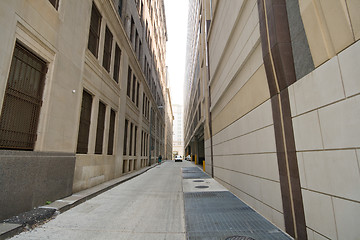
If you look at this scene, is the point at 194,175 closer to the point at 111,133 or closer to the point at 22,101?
the point at 111,133

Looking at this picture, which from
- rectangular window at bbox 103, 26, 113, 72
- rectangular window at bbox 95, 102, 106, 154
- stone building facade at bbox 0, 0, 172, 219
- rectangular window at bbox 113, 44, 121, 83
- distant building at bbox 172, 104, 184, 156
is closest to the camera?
stone building facade at bbox 0, 0, 172, 219

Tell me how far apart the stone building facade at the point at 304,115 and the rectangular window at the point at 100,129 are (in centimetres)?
852

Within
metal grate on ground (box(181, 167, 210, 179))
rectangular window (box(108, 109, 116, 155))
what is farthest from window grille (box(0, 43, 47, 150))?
metal grate on ground (box(181, 167, 210, 179))

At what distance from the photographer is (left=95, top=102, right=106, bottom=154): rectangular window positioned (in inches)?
450

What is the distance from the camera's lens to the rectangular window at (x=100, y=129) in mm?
11430

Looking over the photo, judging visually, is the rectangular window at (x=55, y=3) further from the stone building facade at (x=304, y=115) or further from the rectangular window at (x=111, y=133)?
the rectangular window at (x=111, y=133)

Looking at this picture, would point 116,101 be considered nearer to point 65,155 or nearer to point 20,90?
point 65,155

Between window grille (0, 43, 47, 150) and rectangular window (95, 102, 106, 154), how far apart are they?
16.5 feet

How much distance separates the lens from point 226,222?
16.9 feet

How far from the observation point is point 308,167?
379 centimetres

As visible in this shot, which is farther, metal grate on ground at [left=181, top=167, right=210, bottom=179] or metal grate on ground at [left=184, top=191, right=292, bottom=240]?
metal grate on ground at [left=181, top=167, right=210, bottom=179]

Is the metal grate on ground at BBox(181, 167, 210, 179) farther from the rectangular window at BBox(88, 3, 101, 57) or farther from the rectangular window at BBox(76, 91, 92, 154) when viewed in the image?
the rectangular window at BBox(88, 3, 101, 57)

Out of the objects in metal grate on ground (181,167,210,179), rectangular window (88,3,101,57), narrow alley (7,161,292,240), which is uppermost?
rectangular window (88,3,101,57)

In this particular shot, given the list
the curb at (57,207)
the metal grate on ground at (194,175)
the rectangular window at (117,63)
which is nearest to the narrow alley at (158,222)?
the curb at (57,207)
